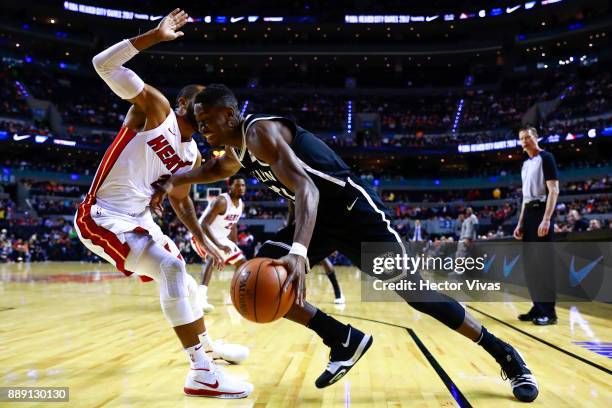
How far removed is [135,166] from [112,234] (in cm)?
46

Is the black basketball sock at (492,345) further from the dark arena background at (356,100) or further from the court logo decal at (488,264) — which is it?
the dark arena background at (356,100)

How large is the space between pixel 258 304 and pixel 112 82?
1635 mm

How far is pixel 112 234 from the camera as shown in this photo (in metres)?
2.96

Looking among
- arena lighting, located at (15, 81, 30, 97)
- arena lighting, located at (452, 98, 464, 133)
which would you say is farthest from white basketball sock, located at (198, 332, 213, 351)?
arena lighting, located at (15, 81, 30, 97)

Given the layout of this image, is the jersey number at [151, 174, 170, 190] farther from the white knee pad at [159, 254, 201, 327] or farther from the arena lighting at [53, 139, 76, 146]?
the arena lighting at [53, 139, 76, 146]

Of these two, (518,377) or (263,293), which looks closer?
(263,293)

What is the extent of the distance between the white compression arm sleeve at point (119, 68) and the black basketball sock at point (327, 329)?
1678 mm

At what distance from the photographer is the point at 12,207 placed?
28.2 meters

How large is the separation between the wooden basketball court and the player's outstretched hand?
79.7 inches

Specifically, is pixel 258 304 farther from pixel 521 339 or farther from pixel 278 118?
pixel 521 339

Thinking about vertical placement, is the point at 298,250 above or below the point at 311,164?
below

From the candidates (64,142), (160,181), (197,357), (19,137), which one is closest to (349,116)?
(64,142)

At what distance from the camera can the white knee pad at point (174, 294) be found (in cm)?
280

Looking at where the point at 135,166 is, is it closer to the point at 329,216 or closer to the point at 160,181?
the point at 160,181
